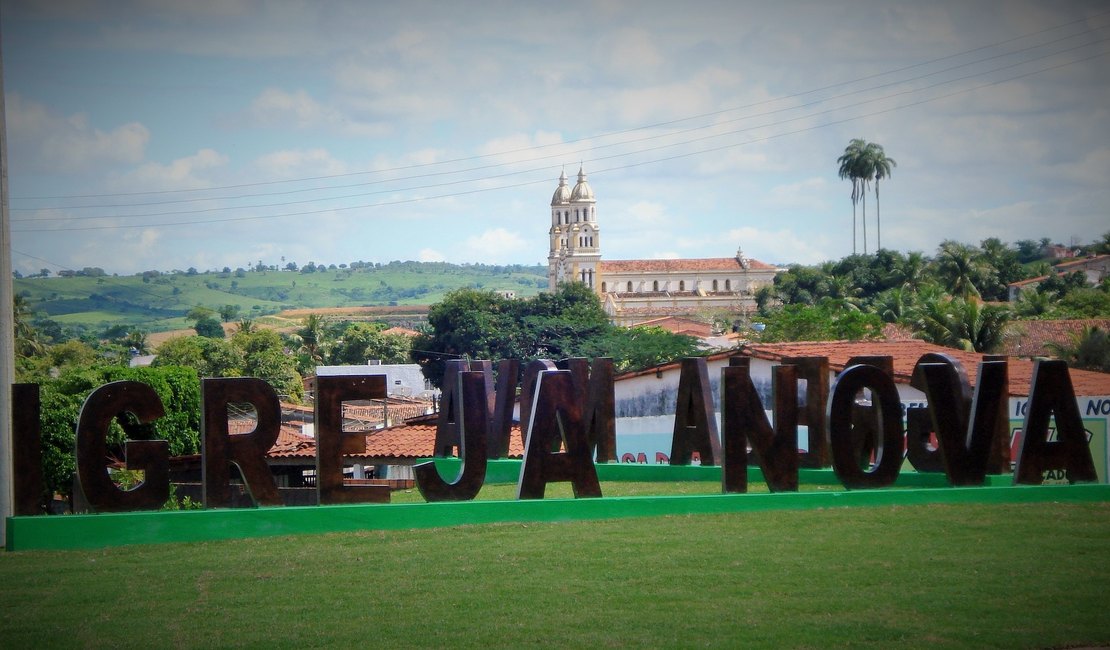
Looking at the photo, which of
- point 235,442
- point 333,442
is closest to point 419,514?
point 333,442

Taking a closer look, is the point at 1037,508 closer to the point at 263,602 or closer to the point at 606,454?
the point at 606,454

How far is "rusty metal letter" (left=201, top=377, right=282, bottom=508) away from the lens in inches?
706

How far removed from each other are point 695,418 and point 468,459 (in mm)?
6914

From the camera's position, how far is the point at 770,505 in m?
19.6

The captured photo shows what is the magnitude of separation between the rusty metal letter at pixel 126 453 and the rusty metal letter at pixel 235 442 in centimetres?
63

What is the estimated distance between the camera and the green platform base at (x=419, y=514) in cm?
1727

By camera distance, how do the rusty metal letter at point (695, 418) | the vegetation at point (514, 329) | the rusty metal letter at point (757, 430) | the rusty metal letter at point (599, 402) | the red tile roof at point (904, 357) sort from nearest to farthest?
the rusty metal letter at point (757, 430), the rusty metal letter at point (695, 418), the rusty metal letter at point (599, 402), the red tile roof at point (904, 357), the vegetation at point (514, 329)

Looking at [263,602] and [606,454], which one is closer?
[263,602]

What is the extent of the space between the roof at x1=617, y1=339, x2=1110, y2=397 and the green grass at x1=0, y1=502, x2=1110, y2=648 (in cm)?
1442

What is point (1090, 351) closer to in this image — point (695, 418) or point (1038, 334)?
point (1038, 334)

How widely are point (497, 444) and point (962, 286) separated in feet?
210

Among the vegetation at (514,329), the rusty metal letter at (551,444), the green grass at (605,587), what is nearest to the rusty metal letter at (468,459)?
the rusty metal letter at (551,444)

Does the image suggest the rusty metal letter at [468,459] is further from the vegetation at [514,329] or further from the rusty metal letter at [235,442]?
the vegetation at [514,329]

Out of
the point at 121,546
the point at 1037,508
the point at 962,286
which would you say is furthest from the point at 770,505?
the point at 962,286
